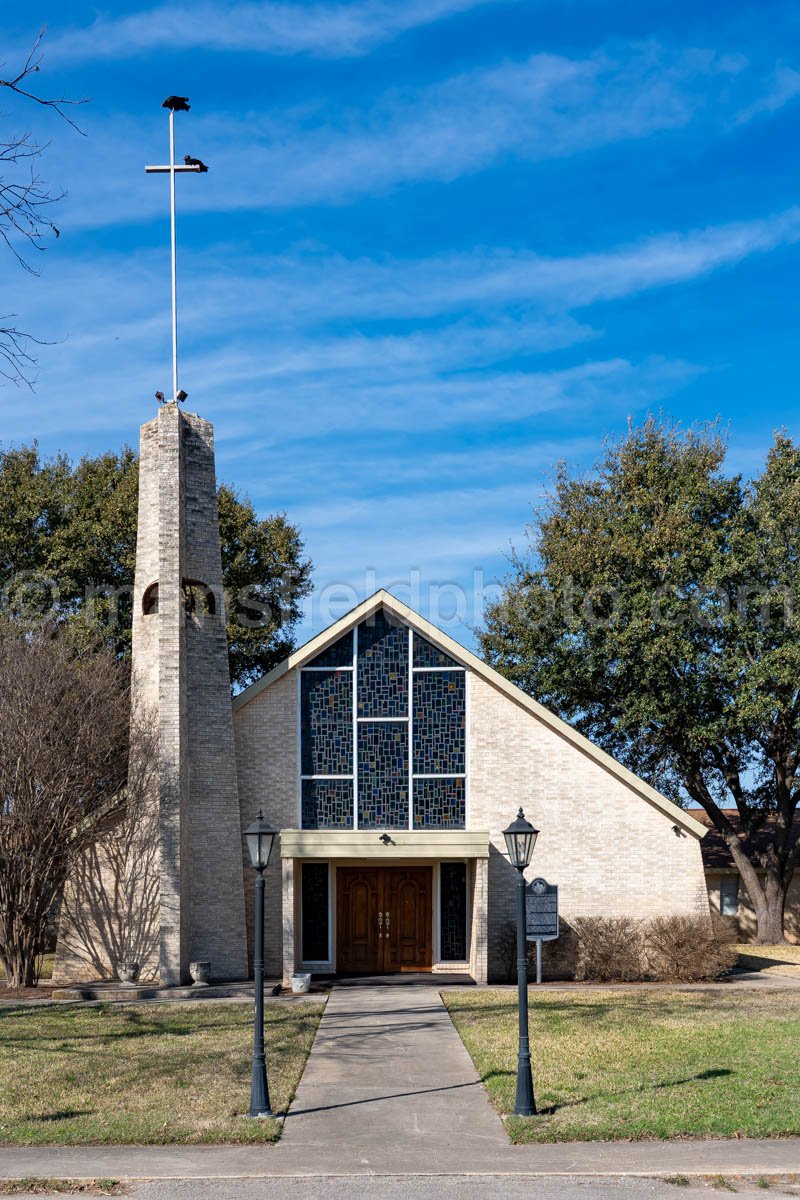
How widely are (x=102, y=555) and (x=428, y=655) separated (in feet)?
46.2

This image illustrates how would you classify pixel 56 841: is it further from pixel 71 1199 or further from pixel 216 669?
pixel 71 1199

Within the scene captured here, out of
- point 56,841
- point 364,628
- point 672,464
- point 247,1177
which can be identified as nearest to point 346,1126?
point 247,1177

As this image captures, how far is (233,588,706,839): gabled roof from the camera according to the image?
82.4ft

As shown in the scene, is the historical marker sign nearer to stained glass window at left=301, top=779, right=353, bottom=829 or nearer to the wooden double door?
the wooden double door

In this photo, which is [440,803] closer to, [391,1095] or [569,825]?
[569,825]

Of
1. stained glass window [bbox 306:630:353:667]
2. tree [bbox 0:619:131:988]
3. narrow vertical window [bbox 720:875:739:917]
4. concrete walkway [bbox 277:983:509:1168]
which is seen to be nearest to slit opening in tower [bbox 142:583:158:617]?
tree [bbox 0:619:131:988]

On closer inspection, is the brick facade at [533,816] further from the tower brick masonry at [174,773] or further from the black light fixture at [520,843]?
the black light fixture at [520,843]

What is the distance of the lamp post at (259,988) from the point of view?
1216 cm

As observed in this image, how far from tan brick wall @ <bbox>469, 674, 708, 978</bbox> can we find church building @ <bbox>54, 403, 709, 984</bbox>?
0.03 metres

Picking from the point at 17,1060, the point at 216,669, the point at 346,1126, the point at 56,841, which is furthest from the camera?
the point at 216,669

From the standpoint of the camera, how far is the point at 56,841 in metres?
22.8

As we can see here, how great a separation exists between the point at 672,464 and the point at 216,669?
15040mm

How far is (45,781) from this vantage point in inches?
890

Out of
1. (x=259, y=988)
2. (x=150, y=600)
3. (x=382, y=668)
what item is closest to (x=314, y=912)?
(x=382, y=668)
